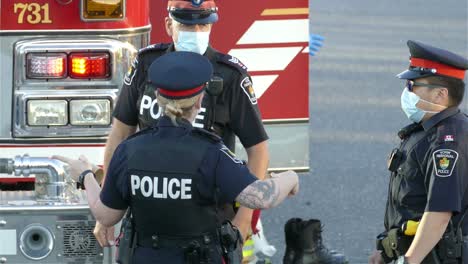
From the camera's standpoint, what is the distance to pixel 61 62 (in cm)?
618

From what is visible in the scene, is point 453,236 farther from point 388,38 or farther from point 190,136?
point 388,38

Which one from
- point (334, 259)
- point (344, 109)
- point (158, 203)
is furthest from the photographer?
point (344, 109)

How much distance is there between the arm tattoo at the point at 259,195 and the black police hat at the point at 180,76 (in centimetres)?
36

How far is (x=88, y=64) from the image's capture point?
621cm

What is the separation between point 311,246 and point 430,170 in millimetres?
1762

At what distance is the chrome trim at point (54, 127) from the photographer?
6.18m

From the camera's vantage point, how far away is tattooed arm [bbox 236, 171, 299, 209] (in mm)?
4832

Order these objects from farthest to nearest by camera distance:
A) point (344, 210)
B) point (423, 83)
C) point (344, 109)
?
point (344, 109)
point (344, 210)
point (423, 83)

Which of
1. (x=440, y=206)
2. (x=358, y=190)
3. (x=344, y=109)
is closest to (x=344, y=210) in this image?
(x=358, y=190)

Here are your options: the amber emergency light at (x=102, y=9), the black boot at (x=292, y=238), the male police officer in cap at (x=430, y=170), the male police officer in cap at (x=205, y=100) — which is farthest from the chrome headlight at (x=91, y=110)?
the male police officer in cap at (x=430, y=170)

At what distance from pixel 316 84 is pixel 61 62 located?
777cm

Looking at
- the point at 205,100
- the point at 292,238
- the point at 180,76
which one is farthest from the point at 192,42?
the point at 292,238

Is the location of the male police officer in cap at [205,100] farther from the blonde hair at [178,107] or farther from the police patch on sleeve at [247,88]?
the blonde hair at [178,107]

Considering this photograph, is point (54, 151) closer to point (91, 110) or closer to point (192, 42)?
point (91, 110)
